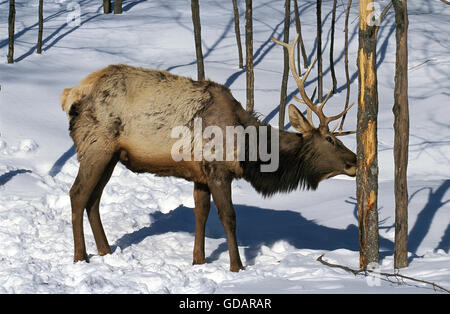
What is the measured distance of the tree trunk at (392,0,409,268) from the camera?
6.05m

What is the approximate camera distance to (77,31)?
73.0ft

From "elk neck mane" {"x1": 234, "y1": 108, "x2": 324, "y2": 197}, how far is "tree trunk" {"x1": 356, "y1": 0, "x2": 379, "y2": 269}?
0.72 m

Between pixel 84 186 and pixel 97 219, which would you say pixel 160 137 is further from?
pixel 97 219

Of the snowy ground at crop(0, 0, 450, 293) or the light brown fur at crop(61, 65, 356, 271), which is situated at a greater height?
the light brown fur at crop(61, 65, 356, 271)

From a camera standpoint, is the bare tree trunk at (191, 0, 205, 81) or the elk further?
the bare tree trunk at (191, 0, 205, 81)

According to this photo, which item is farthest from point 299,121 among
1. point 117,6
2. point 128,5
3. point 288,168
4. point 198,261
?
point 128,5

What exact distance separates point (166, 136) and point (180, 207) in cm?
272

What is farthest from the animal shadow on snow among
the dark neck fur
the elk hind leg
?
the dark neck fur

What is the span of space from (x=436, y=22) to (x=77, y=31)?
13265mm

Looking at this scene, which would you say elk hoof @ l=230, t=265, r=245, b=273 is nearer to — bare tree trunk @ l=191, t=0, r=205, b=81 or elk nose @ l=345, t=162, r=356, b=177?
elk nose @ l=345, t=162, r=356, b=177

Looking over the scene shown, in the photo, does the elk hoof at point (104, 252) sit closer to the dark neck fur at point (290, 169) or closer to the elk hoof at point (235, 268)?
the elk hoof at point (235, 268)

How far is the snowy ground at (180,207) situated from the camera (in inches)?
211

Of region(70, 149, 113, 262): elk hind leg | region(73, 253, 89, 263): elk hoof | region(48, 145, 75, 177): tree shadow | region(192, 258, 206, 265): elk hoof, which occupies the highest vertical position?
region(70, 149, 113, 262): elk hind leg
